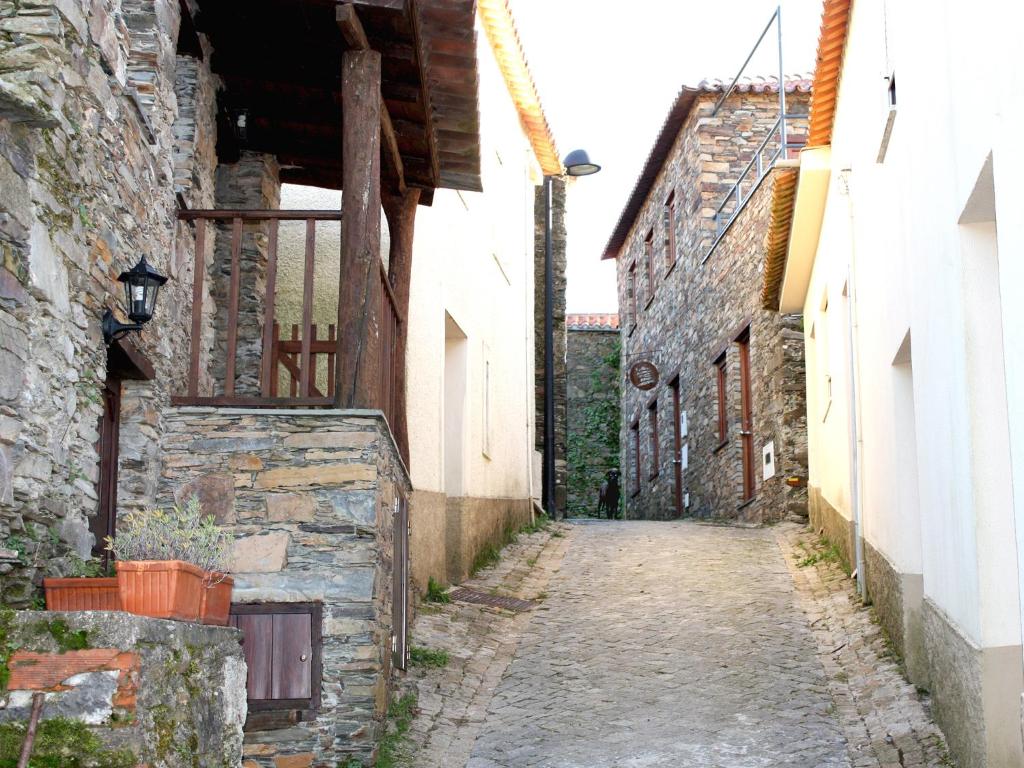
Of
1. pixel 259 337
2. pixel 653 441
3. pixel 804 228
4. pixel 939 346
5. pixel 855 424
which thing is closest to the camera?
pixel 939 346

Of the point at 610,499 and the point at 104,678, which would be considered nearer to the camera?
the point at 104,678

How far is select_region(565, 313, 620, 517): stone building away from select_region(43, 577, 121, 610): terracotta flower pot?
2021cm

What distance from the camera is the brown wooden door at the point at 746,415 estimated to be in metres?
15.3

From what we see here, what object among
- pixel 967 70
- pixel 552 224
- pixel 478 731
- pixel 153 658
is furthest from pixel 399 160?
pixel 552 224

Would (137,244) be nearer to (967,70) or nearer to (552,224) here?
(967,70)

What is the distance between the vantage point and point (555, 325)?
1767 centimetres

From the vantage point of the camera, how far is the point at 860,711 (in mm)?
7059

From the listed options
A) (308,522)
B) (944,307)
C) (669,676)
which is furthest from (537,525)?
(944,307)

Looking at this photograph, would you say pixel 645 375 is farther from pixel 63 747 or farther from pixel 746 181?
pixel 63 747

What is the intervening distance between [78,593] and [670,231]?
53.7 ft

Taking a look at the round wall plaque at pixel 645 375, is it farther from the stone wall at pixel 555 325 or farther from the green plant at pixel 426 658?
the green plant at pixel 426 658

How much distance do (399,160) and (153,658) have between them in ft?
15.9

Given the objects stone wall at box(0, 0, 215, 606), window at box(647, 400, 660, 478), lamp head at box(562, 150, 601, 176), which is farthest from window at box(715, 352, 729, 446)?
stone wall at box(0, 0, 215, 606)

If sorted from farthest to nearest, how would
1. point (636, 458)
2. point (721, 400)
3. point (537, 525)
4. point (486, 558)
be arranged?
1. point (636, 458)
2. point (721, 400)
3. point (537, 525)
4. point (486, 558)
